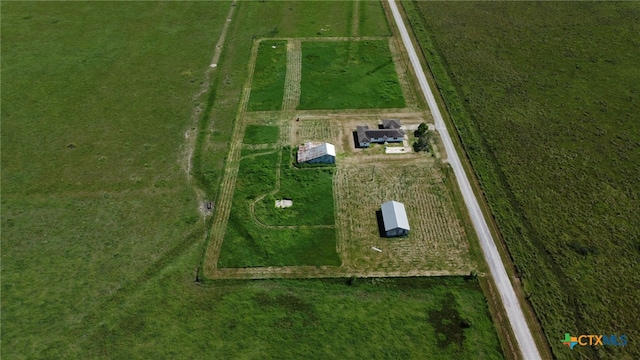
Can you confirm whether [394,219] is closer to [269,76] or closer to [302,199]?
[302,199]

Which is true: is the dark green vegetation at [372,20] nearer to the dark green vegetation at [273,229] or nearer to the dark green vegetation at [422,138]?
the dark green vegetation at [422,138]

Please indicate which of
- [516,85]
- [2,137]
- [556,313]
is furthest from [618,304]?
[2,137]

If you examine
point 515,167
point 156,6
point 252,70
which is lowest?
point 515,167

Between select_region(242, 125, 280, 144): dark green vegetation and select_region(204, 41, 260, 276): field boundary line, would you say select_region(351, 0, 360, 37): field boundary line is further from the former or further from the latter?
select_region(242, 125, 280, 144): dark green vegetation

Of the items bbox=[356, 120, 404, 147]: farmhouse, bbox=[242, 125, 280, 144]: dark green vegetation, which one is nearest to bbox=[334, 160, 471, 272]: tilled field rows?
bbox=[356, 120, 404, 147]: farmhouse

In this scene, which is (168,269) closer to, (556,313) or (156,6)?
(556,313)

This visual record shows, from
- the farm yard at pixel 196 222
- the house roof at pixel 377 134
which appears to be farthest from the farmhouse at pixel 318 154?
the house roof at pixel 377 134
